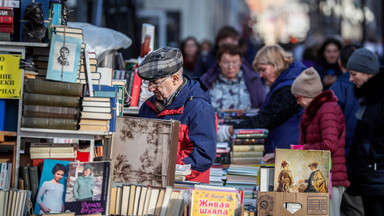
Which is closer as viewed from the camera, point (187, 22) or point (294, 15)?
point (187, 22)

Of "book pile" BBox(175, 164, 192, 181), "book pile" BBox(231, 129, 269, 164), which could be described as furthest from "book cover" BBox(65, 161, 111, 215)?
"book pile" BBox(231, 129, 269, 164)

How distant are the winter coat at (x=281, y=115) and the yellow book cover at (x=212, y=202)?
2746 millimetres

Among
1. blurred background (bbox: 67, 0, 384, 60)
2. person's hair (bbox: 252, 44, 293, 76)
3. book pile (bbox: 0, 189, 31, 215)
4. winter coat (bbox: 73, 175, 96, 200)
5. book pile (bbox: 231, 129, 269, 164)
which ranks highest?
blurred background (bbox: 67, 0, 384, 60)

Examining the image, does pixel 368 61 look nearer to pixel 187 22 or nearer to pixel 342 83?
pixel 342 83

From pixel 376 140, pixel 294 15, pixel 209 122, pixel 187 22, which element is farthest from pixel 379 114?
pixel 294 15

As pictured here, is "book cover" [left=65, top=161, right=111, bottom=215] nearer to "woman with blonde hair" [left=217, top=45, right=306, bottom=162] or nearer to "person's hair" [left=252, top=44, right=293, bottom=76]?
"woman with blonde hair" [left=217, top=45, right=306, bottom=162]

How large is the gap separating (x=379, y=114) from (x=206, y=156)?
2278 millimetres

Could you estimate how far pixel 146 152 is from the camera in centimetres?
467

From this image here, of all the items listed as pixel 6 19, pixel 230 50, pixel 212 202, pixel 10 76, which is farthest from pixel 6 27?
pixel 230 50

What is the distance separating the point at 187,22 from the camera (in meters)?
25.5

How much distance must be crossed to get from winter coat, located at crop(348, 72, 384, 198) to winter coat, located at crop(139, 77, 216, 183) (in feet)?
6.76

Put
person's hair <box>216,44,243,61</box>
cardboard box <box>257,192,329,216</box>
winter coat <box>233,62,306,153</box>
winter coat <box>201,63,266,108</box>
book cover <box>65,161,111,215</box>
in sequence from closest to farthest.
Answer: book cover <box>65,161,111,215</box> → cardboard box <box>257,192,329,216</box> → winter coat <box>233,62,306,153</box> → person's hair <box>216,44,243,61</box> → winter coat <box>201,63,266,108</box>

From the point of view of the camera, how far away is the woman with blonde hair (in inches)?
280

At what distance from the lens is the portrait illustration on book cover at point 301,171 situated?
490 cm
